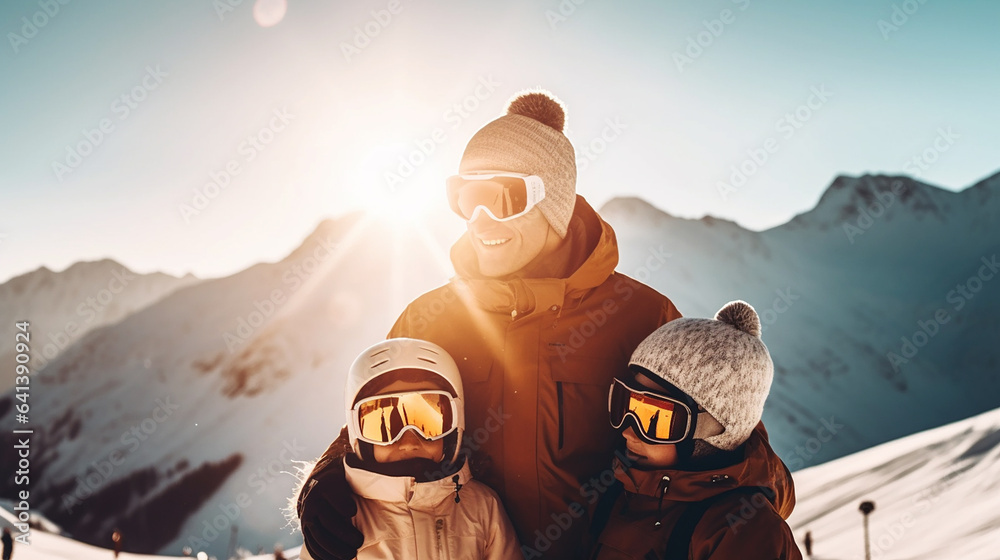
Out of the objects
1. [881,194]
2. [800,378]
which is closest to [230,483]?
[800,378]

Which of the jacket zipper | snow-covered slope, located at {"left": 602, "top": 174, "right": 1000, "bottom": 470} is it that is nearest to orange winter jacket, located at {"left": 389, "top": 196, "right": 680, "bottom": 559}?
the jacket zipper

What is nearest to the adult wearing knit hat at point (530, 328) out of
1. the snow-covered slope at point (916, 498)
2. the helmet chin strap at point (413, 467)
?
the helmet chin strap at point (413, 467)

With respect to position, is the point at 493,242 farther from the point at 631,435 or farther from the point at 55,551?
the point at 55,551

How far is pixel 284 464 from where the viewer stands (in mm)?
42531

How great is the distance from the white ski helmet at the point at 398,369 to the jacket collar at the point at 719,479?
65cm

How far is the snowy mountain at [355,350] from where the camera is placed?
4541 cm

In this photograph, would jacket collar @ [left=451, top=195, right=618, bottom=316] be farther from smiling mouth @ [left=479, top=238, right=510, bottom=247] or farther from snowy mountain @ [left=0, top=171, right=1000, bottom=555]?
snowy mountain @ [left=0, top=171, right=1000, bottom=555]

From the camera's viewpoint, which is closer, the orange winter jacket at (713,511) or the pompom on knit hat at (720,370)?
the orange winter jacket at (713,511)

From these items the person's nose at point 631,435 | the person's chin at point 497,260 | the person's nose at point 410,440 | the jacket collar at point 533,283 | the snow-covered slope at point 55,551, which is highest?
the person's chin at point 497,260

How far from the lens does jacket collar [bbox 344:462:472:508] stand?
2.19m

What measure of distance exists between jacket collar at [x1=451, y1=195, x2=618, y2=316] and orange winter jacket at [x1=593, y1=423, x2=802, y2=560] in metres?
0.69

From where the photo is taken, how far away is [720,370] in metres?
2.16

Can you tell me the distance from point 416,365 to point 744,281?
334 ft

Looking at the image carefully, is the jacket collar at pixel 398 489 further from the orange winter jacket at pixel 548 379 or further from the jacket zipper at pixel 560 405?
the jacket zipper at pixel 560 405
